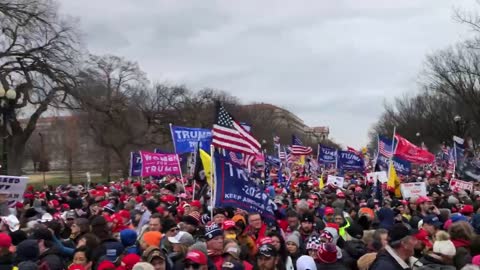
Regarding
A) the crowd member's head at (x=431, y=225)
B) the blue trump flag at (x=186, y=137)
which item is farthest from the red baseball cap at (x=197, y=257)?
the blue trump flag at (x=186, y=137)

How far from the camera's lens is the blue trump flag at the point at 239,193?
311 inches

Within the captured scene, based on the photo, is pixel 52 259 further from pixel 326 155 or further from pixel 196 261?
pixel 326 155

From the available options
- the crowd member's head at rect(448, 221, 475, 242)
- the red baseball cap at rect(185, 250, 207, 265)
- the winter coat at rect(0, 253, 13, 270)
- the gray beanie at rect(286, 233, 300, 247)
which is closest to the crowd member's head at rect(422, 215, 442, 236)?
the crowd member's head at rect(448, 221, 475, 242)

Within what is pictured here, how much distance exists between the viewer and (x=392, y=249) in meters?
5.33

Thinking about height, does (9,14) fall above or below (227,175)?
above

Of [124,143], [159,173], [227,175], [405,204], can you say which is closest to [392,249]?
[227,175]

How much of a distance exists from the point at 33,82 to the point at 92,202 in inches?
964

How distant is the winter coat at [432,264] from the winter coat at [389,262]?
0.59 feet

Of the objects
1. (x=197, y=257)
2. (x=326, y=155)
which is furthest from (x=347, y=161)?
(x=197, y=257)

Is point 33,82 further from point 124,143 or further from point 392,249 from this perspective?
point 392,249

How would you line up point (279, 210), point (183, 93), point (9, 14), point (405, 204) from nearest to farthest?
point (279, 210) → point (405, 204) → point (9, 14) → point (183, 93)

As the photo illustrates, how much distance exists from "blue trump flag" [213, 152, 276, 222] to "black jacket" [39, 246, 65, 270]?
225 centimetres

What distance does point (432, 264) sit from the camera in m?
5.45

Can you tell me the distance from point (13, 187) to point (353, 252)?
19.1 feet
